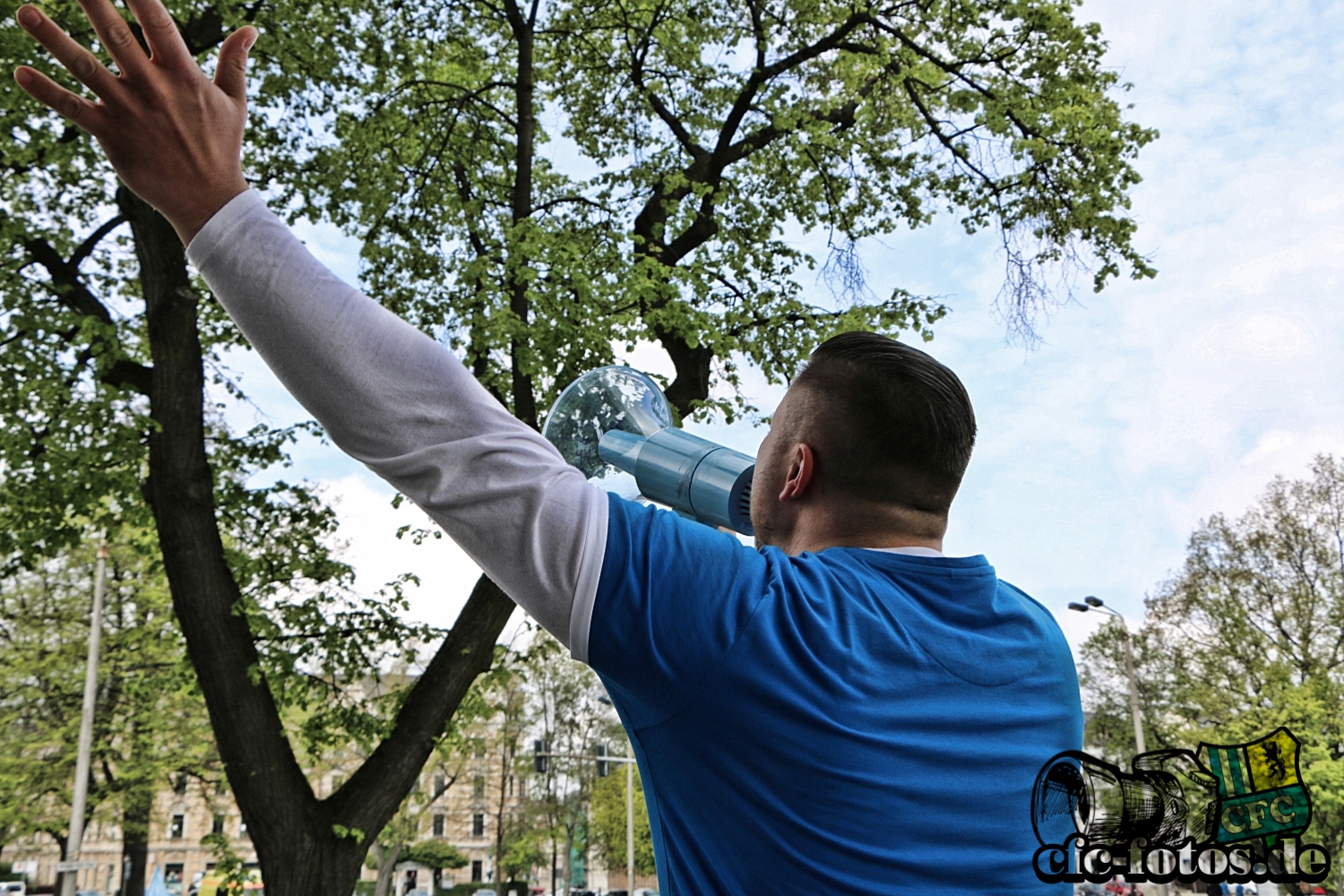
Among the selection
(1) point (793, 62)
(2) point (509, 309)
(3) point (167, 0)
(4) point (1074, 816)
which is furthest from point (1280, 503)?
(4) point (1074, 816)

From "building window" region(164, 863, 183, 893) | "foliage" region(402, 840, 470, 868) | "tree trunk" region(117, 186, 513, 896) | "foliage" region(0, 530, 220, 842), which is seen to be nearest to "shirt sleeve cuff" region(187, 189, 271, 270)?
"tree trunk" region(117, 186, 513, 896)

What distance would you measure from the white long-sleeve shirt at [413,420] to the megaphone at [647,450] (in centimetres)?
55

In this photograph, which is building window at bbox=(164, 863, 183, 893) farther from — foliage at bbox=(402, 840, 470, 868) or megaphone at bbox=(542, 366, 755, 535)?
megaphone at bbox=(542, 366, 755, 535)

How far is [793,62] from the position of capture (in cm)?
1038

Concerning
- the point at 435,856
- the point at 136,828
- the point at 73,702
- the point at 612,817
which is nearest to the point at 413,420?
the point at 73,702

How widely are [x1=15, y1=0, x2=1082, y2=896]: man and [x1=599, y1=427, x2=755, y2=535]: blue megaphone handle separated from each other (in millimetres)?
336

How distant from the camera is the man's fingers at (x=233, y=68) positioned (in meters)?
1.14

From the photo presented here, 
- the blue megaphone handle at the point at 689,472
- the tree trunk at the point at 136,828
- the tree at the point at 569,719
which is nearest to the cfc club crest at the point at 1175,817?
the blue megaphone handle at the point at 689,472

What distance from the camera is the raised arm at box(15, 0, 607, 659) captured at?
100 cm

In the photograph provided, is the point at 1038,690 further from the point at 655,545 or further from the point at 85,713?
the point at 85,713

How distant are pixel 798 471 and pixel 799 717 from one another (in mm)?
383

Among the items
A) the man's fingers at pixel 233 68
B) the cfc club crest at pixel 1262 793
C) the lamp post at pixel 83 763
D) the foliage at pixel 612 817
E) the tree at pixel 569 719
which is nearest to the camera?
the man's fingers at pixel 233 68

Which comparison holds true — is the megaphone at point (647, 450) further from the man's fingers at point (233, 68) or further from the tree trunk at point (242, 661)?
→ the tree trunk at point (242, 661)

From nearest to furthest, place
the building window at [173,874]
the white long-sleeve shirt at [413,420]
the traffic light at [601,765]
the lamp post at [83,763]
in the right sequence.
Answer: the white long-sleeve shirt at [413,420], the lamp post at [83,763], the traffic light at [601,765], the building window at [173,874]
